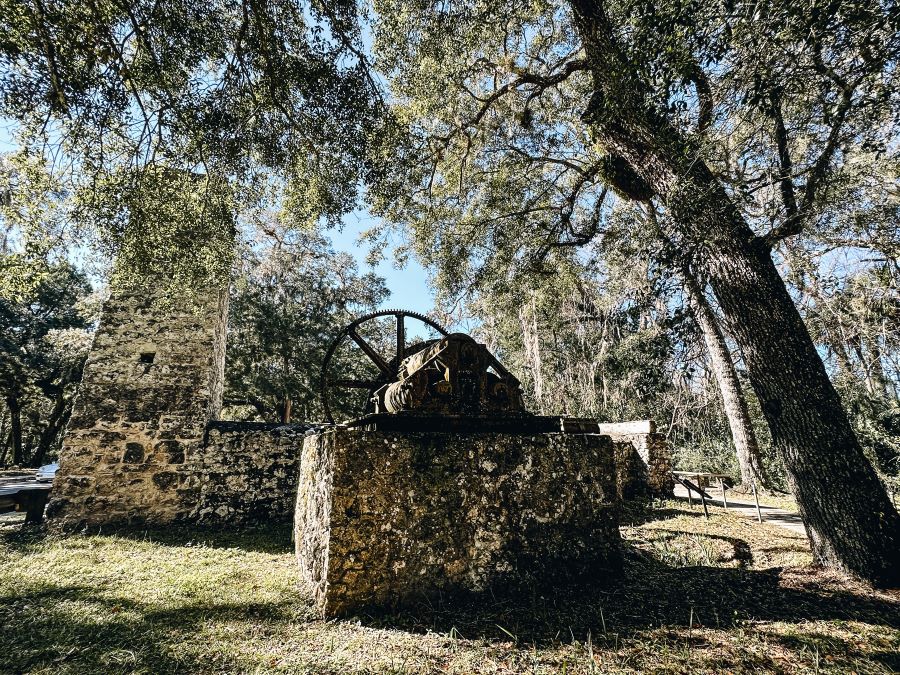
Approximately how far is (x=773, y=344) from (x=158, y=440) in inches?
319

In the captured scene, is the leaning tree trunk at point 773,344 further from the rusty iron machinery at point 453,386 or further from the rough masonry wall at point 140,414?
the rough masonry wall at point 140,414

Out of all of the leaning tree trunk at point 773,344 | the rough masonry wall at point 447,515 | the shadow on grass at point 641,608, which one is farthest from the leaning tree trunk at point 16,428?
the leaning tree trunk at point 773,344

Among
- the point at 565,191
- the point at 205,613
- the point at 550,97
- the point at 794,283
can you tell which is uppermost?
the point at 550,97

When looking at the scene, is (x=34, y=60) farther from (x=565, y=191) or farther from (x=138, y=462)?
(x=565, y=191)

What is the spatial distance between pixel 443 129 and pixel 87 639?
29.9 feet

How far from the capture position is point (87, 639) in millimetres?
2520

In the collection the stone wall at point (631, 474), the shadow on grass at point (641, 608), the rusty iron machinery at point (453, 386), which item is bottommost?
the shadow on grass at point (641, 608)

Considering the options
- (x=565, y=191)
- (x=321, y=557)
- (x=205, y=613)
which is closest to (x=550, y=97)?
(x=565, y=191)

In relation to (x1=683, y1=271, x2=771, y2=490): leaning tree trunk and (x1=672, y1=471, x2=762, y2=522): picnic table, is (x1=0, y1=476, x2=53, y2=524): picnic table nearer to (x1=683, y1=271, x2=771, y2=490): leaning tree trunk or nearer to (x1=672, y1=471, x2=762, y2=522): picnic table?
(x1=672, y1=471, x2=762, y2=522): picnic table

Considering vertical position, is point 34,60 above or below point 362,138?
below

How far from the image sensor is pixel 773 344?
356cm

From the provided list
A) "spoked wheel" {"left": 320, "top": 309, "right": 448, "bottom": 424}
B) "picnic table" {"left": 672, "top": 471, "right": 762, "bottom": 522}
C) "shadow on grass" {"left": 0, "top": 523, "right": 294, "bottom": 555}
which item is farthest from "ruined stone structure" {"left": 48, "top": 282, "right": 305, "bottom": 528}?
"picnic table" {"left": 672, "top": 471, "right": 762, "bottom": 522}

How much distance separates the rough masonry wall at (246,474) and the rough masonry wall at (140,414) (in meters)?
0.19

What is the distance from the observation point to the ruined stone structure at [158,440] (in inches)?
227
